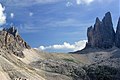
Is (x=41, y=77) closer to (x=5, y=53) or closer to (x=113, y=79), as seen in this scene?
(x=5, y=53)

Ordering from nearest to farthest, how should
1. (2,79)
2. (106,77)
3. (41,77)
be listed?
1. (2,79)
2. (41,77)
3. (106,77)

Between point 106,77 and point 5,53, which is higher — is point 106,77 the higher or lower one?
the lower one

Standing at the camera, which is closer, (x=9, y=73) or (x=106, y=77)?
(x=9, y=73)

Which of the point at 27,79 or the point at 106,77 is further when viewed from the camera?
the point at 106,77

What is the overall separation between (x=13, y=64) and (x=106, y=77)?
58.4 metres

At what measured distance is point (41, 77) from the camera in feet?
558

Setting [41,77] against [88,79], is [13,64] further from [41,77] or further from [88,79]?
[88,79]

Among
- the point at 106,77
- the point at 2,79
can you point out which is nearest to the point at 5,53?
the point at 2,79

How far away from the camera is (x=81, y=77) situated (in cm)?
18925

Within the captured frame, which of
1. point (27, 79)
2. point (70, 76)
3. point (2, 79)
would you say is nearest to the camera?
point (2, 79)

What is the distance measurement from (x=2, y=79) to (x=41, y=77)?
28.3 m

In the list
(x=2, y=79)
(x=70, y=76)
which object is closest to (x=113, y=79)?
(x=70, y=76)

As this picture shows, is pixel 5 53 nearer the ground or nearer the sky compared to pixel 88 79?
nearer the sky

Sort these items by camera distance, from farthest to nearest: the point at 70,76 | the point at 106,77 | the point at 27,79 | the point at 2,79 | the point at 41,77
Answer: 1. the point at 106,77
2. the point at 70,76
3. the point at 41,77
4. the point at 27,79
5. the point at 2,79
